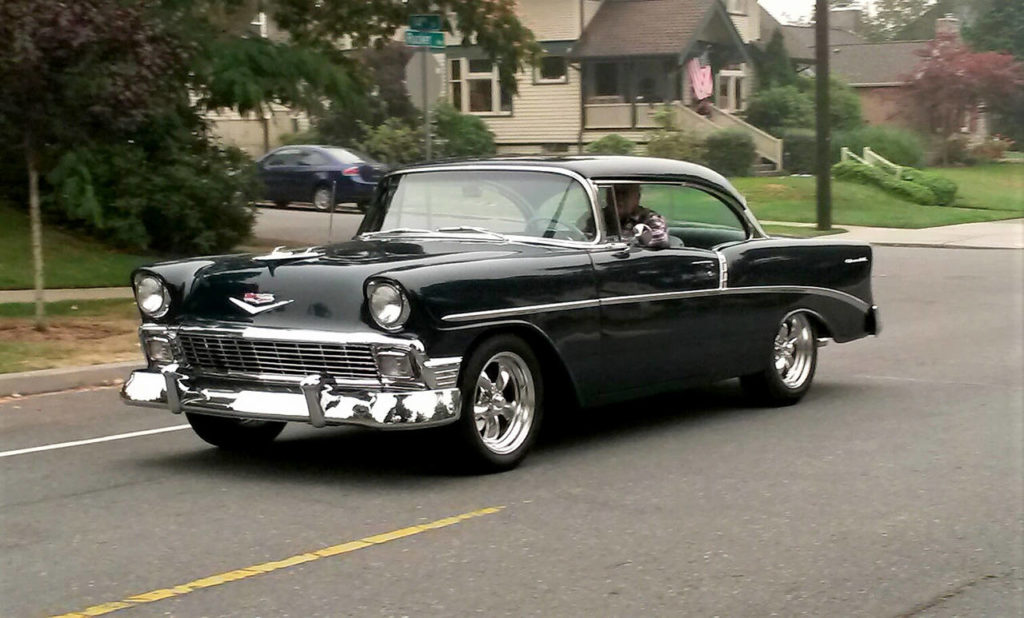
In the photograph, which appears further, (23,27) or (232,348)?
(23,27)

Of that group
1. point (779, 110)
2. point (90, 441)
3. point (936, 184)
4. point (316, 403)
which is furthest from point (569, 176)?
point (779, 110)

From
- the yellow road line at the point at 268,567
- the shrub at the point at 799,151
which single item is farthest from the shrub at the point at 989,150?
the yellow road line at the point at 268,567

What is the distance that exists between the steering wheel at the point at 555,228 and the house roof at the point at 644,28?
3921 cm

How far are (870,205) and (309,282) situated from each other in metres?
27.9

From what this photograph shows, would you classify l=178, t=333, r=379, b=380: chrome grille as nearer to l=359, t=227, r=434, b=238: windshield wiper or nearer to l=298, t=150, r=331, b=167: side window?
l=359, t=227, r=434, b=238: windshield wiper

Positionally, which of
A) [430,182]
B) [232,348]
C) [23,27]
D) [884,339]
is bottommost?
[884,339]

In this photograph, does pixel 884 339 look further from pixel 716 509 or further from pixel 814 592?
pixel 814 592

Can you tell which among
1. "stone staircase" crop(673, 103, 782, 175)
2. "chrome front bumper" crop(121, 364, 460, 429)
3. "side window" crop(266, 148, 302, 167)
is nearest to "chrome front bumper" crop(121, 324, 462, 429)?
"chrome front bumper" crop(121, 364, 460, 429)

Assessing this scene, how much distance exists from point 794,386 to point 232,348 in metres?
4.11

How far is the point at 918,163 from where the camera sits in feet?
137

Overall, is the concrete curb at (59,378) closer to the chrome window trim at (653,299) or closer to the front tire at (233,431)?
the front tire at (233,431)

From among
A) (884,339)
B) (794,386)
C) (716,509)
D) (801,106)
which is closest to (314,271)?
(716,509)

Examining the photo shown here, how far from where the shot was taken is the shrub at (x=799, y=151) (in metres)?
44.3

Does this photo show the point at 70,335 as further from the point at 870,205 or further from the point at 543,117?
the point at 543,117
